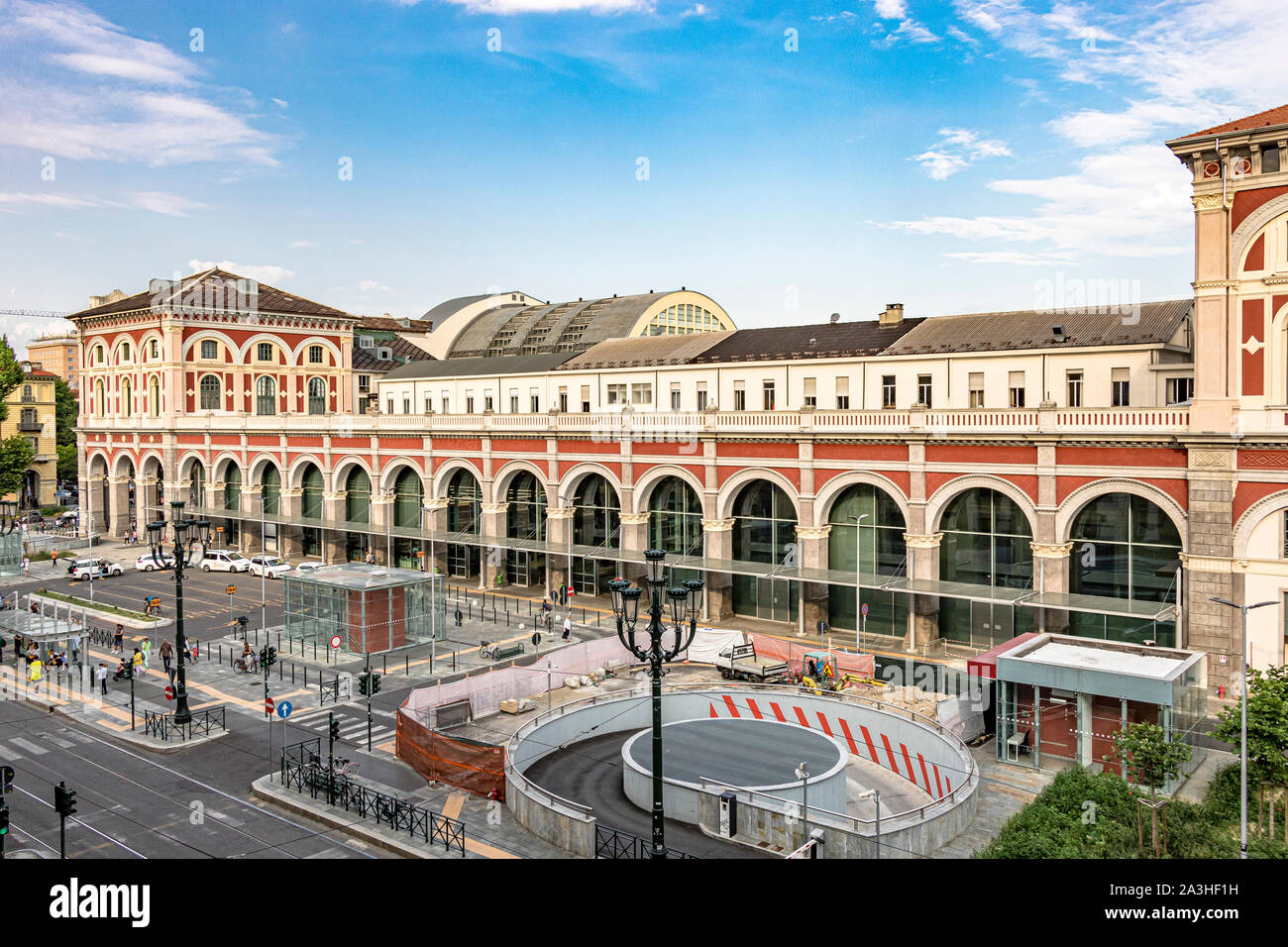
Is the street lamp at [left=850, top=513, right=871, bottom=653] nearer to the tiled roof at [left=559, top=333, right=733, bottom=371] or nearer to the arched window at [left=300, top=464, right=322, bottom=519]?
the tiled roof at [left=559, top=333, right=733, bottom=371]

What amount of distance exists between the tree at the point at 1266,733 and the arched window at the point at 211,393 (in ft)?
276

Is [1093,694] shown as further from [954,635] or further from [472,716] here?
[472,716]

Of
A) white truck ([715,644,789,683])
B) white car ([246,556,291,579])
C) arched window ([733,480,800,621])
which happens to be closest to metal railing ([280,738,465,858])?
white truck ([715,644,789,683])

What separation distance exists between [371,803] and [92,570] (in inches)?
1975

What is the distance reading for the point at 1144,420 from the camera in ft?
127

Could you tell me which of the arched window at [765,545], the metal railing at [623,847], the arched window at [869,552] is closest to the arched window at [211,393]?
the arched window at [765,545]

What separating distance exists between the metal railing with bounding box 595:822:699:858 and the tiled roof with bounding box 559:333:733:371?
41.3 meters

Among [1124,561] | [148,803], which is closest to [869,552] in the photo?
[1124,561]

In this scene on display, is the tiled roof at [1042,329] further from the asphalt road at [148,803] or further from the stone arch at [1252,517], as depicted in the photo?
the asphalt road at [148,803]

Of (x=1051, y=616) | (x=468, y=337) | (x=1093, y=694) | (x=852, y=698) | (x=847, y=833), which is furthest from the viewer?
(x=468, y=337)

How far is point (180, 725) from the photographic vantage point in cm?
3394

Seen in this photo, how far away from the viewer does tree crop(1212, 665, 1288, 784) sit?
2386cm
